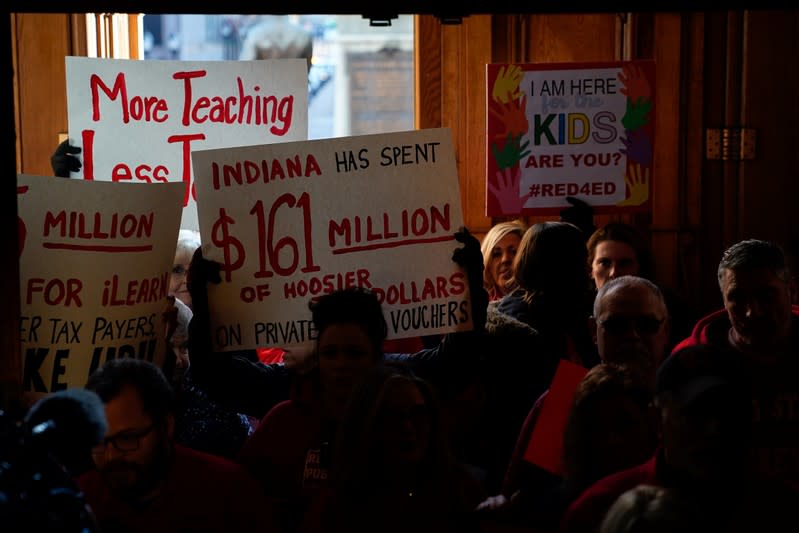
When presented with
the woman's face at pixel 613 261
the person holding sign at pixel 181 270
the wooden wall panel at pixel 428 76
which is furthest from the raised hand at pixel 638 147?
the person holding sign at pixel 181 270

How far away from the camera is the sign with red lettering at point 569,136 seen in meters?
5.12

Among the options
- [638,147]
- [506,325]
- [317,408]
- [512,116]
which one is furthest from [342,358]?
[638,147]

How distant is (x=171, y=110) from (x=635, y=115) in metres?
2.21

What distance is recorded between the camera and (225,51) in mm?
16141

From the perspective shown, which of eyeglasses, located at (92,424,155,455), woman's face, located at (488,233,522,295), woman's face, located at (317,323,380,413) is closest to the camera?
eyeglasses, located at (92,424,155,455)

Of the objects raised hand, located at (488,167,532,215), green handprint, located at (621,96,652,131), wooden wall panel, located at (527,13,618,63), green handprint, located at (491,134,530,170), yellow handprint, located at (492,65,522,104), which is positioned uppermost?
wooden wall panel, located at (527,13,618,63)

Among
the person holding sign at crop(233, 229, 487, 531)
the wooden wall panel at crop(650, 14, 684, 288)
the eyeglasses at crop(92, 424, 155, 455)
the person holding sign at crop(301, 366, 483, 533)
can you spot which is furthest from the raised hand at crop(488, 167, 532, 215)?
the eyeglasses at crop(92, 424, 155, 455)

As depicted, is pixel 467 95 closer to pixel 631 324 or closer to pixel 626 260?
pixel 626 260

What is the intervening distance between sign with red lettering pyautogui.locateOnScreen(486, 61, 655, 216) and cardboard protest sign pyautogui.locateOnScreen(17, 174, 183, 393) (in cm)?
213

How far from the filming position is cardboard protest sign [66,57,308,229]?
409cm

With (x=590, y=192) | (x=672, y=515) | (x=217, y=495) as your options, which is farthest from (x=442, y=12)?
(x=590, y=192)

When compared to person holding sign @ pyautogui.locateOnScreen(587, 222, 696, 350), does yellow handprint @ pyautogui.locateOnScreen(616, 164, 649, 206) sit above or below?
above

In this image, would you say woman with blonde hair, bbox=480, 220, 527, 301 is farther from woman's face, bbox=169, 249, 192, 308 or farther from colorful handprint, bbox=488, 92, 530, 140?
woman's face, bbox=169, 249, 192, 308

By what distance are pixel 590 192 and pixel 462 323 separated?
193 cm
